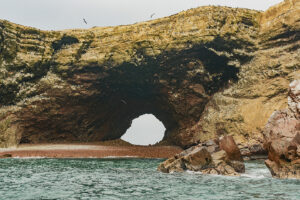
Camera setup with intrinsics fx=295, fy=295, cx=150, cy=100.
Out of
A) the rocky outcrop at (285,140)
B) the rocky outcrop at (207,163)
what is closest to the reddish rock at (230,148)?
the rocky outcrop at (207,163)

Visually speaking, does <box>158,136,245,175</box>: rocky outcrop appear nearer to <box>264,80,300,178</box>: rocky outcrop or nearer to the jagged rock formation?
<box>264,80,300,178</box>: rocky outcrop

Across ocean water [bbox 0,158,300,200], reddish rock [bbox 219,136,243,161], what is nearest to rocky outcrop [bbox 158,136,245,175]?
reddish rock [bbox 219,136,243,161]

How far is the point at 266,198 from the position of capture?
10688 millimetres

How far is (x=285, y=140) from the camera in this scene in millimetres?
16875

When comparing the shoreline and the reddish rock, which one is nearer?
the reddish rock

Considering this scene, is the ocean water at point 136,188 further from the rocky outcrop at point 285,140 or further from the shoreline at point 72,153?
the shoreline at point 72,153

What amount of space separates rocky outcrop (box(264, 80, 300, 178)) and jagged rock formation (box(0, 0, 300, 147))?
14082 millimetres

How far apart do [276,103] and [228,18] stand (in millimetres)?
11891

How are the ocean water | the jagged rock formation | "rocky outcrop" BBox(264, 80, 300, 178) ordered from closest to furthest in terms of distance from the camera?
1. the ocean water
2. "rocky outcrop" BBox(264, 80, 300, 178)
3. the jagged rock formation

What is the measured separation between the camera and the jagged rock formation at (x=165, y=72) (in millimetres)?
34062

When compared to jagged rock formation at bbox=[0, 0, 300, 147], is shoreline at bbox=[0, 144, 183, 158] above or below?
below

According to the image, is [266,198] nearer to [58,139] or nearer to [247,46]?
[247,46]

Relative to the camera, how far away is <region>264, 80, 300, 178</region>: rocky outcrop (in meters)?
16.4

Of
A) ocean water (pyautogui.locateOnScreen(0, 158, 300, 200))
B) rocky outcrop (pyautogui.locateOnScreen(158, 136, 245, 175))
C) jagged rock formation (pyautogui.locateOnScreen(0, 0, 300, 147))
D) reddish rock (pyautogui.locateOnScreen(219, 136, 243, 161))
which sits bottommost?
ocean water (pyautogui.locateOnScreen(0, 158, 300, 200))
